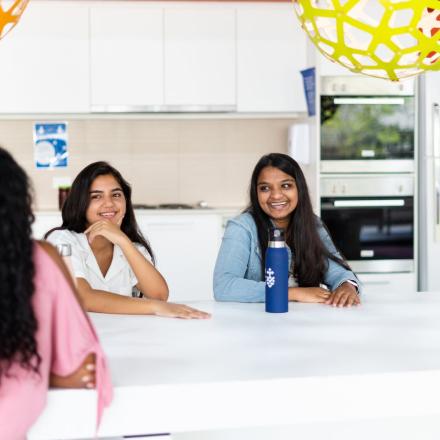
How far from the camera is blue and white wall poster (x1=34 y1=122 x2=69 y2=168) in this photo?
16.1 feet

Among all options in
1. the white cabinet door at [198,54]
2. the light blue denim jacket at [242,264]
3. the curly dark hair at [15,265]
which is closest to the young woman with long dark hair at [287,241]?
the light blue denim jacket at [242,264]

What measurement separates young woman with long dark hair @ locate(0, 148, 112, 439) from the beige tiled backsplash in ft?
12.5

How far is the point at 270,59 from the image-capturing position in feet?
15.3

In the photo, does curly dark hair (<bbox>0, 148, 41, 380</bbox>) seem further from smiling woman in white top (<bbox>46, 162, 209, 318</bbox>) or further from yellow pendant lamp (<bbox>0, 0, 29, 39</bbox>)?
smiling woman in white top (<bbox>46, 162, 209, 318</bbox>)

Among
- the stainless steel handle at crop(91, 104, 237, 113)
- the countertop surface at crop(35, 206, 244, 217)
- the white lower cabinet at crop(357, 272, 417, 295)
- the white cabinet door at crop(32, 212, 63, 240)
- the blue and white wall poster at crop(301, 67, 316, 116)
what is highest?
the blue and white wall poster at crop(301, 67, 316, 116)

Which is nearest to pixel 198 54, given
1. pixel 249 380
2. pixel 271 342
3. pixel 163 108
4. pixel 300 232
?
pixel 163 108

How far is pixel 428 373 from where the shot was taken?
57.7 inches

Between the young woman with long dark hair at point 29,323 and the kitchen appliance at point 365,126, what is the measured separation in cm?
330

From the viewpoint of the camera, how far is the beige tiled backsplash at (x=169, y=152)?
4961 millimetres

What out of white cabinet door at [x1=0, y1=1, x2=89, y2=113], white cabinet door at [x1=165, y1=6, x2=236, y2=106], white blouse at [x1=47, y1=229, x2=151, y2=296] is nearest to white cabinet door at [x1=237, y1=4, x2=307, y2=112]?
white cabinet door at [x1=165, y1=6, x2=236, y2=106]

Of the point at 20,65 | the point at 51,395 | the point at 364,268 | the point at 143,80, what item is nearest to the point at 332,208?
the point at 364,268

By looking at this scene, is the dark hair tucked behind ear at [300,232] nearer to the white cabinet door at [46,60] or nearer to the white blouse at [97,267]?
the white blouse at [97,267]

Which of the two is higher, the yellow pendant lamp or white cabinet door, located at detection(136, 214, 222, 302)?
the yellow pendant lamp

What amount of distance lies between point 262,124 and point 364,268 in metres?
1.28
